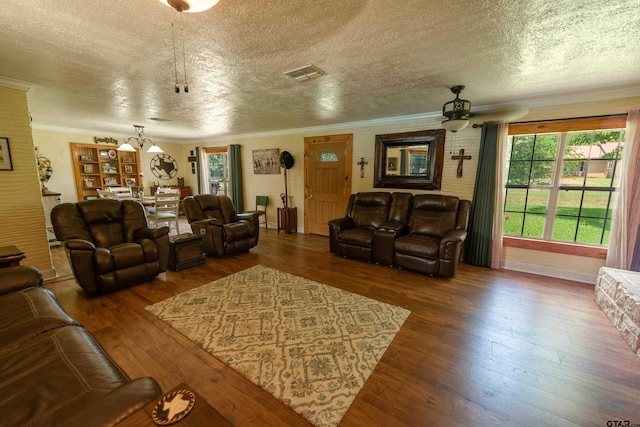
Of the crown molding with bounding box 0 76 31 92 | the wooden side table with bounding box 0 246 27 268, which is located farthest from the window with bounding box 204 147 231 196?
the wooden side table with bounding box 0 246 27 268

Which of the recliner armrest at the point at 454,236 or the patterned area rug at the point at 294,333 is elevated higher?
the recliner armrest at the point at 454,236

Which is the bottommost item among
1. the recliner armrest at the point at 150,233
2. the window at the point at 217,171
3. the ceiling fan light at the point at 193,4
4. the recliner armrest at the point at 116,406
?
the recliner armrest at the point at 116,406

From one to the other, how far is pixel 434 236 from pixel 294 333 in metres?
2.59

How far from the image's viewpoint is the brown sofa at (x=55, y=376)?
0.89m

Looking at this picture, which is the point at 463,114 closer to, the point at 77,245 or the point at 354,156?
the point at 354,156

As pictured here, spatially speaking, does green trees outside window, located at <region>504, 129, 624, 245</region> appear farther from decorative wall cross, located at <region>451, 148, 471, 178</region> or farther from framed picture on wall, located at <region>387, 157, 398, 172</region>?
framed picture on wall, located at <region>387, 157, 398, 172</region>

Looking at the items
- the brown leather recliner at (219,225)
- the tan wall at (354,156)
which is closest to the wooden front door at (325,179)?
the tan wall at (354,156)

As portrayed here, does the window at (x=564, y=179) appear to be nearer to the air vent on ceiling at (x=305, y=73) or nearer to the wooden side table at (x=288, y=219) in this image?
the air vent on ceiling at (x=305, y=73)

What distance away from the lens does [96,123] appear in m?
4.99

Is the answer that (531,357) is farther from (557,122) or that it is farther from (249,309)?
(557,122)

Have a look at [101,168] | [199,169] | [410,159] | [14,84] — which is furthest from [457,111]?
[101,168]

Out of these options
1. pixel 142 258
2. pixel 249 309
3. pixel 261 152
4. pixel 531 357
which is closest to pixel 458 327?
pixel 531 357

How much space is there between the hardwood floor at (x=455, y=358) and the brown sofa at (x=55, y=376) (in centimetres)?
58

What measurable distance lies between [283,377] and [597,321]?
9.59 ft
